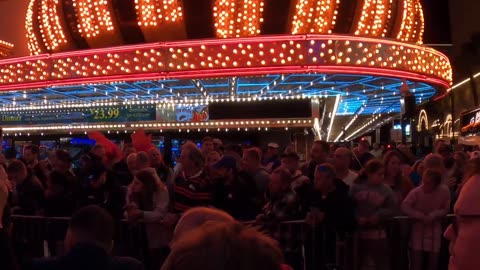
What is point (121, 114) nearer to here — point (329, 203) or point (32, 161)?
point (32, 161)

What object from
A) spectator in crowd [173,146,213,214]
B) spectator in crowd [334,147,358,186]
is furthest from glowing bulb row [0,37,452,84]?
spectator in crowd [173,146,213,214]

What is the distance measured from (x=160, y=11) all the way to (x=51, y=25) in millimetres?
3955

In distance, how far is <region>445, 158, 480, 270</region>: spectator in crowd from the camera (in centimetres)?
541

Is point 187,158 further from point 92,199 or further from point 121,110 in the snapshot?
point 121,110

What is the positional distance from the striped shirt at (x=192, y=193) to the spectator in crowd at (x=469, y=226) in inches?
103

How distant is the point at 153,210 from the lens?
7.42 m

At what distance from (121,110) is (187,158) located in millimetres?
13542

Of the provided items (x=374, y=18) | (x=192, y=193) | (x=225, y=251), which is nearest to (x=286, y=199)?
(x=192, y=193)

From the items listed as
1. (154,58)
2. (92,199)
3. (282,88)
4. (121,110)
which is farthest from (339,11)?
(92,199)

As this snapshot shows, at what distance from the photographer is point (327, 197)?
6.96 m

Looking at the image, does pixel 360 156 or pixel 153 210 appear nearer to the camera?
pixel 153 210

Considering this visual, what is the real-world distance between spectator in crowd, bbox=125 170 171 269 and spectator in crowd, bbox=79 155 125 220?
2.15ft

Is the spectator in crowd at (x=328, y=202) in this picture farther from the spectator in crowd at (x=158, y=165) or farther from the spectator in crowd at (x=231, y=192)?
the spectator in crowd at (x=158, y=165)

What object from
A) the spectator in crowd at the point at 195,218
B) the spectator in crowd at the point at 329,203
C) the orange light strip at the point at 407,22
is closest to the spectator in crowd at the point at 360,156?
the spectator in crowd at the point at 329,203
